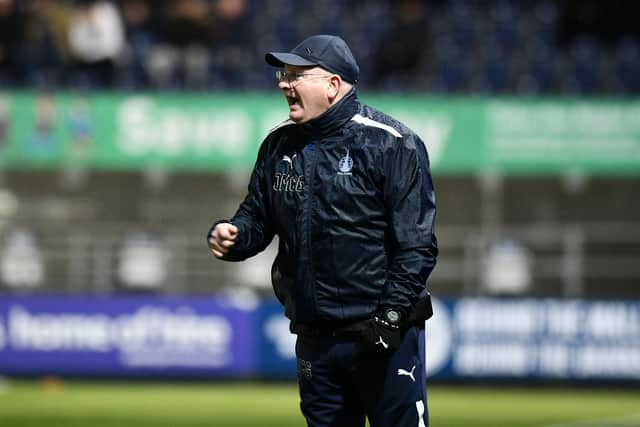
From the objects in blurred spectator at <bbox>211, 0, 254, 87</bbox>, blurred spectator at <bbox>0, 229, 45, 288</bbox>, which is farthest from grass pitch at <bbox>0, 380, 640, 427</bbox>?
blurred spectator at <bbox>211, 0, 254, 87</bbox>

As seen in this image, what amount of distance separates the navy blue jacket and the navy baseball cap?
117 millimetres

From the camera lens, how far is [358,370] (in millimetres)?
5371

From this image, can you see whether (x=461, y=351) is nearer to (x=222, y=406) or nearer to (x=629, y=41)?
(x=222, y=406)

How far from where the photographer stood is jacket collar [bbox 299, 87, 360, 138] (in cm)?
536

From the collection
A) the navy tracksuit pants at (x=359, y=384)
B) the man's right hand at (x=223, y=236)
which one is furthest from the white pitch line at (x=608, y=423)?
the man's right hand at (x=223, y=236)

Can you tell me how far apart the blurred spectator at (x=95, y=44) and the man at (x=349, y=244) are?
45.8 feet

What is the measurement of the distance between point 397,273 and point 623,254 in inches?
555

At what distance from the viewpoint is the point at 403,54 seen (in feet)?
62.1

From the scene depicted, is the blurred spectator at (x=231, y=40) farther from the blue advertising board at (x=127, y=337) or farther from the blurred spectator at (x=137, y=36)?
the blue advertising board at (x=127, y=337)

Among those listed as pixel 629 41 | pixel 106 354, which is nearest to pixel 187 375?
pixel 106 354

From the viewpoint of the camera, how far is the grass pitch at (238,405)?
11.8m

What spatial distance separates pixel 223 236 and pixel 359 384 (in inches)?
33.3

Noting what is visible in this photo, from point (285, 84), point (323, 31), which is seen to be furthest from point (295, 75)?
point (323, 31)

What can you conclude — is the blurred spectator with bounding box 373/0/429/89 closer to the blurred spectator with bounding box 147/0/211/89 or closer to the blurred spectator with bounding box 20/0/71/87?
the blurred spectator with bounding box 147/0/211/89
